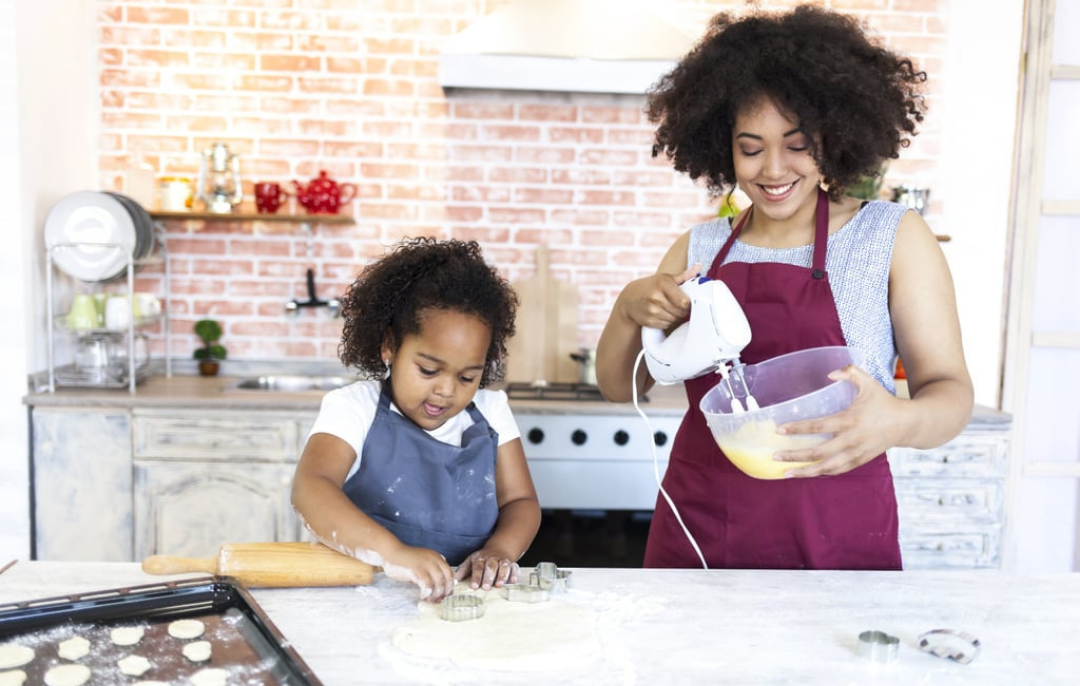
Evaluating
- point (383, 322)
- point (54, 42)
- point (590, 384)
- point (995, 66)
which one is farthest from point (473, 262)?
point (995, 66)

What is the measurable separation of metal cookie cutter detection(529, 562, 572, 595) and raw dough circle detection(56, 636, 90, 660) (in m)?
0.51

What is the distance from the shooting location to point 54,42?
2691 mm

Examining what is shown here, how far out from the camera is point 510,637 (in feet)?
3.23

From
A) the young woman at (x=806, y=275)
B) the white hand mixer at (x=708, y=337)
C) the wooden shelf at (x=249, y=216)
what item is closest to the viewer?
the white hand mixer at (x=708, y=337)

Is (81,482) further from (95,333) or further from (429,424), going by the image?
(429,424)

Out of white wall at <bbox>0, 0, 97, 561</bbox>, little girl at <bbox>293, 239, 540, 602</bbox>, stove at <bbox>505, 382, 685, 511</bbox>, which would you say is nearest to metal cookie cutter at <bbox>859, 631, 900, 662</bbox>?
little girl at <bbox>293, 239, 540, 602</bbox>

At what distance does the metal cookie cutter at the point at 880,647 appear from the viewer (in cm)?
94

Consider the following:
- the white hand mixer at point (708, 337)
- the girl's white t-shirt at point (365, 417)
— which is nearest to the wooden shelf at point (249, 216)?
the girl's white t-shirt at point (365, 417)

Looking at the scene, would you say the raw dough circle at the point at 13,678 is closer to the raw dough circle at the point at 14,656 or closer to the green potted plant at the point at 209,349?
the raw dough circle at the point at 14,656

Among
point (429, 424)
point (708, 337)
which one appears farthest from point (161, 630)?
point (708, 337)

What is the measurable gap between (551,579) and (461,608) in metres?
0.16

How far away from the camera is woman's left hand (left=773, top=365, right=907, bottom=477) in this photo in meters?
1.08

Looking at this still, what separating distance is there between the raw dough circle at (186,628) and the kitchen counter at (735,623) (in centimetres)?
8

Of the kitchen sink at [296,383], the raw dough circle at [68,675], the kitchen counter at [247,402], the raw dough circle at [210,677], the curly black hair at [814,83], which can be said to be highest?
the curly black hair at [814,83]
